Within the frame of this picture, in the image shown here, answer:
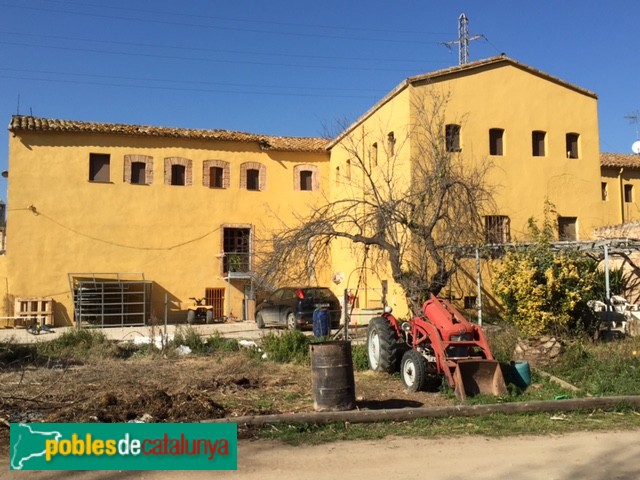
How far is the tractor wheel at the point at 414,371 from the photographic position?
9.74 meters

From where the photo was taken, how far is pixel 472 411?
830 cm

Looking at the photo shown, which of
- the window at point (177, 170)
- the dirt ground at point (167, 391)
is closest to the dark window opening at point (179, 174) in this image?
the window at point (177, 170)

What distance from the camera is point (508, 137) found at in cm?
2086

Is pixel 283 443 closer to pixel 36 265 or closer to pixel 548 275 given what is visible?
pixel 548 275

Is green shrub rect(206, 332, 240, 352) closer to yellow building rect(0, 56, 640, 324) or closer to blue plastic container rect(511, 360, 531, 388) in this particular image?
yellow building rect(0, 56, 640, 324)

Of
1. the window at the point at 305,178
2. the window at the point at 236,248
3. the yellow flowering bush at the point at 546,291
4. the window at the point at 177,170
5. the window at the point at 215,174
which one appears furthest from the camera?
the window at the point at 305,178

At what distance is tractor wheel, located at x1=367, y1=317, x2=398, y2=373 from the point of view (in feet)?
36.4

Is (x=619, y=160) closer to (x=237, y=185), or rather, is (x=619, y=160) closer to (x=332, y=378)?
(x=237, y=185)

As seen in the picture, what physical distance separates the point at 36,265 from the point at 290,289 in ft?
35.7

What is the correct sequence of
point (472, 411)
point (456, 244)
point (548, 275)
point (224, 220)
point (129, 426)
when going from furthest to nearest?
point (224, 220) < point (456, 244) < point (548, 275) < point (472, 411) < point (129, 426)

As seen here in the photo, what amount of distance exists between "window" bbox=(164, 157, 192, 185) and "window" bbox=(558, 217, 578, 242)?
49.6 feet

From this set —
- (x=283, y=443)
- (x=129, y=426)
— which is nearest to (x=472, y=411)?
(x=283, y=443)

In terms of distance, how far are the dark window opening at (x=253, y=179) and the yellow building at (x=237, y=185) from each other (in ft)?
0.15

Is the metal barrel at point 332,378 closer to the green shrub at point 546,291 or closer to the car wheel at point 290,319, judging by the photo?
the green shrub at point 546,291
